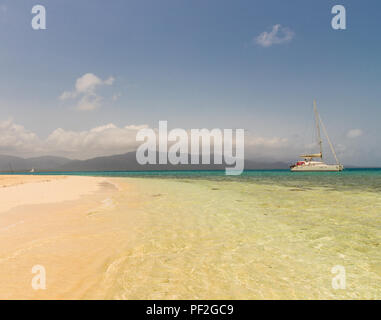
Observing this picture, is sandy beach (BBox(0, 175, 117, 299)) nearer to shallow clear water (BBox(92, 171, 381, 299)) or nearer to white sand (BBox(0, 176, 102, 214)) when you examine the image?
shallow clear water (BBox(92, 171, 381, 299))

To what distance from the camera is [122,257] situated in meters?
5.82

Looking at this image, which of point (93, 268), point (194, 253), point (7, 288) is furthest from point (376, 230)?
point (7, 288)

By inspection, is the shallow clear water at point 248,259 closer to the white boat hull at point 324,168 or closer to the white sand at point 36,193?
the white sand at point 36,193

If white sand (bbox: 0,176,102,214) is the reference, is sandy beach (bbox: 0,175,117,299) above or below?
above

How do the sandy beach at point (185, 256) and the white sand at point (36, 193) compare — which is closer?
the sandy beach at point (185, 256)

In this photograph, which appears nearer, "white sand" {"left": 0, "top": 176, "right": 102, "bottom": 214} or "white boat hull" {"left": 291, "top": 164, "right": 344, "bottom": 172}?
"white sand" {"left": 0, "top": 176, "right": 102, "bottom": 214}

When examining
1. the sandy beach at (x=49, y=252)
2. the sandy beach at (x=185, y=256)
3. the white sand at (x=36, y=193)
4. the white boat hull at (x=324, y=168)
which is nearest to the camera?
the sandy beach at (x=49, y=252)

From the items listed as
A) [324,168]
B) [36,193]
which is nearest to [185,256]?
[36,193]

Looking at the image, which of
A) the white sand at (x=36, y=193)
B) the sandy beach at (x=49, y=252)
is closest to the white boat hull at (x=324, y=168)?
the white sand at (x=36, y=193)

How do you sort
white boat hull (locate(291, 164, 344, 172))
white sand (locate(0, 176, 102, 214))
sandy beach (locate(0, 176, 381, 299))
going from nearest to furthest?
sandy beach (locate(0, 176, 381, 299)) → white sand (locate(0, 176, 102, 214)) → white boat hull (locate(291, 164, 344, 172))

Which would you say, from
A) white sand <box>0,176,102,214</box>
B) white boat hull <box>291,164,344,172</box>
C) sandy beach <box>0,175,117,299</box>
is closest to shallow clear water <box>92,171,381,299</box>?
sandy beach <box>0,175,117,299</box>
